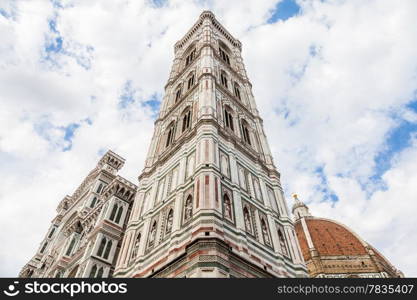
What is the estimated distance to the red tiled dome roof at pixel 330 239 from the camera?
44094 millimetres

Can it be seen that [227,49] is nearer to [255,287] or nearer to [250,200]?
[250,200]

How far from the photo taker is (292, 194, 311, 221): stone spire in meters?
60.7

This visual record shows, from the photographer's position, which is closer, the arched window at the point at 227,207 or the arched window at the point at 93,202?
the arched window at the point at 227,207

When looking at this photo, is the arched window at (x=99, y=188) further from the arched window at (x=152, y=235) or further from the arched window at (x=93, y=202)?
the arched window at (x=152, y=235)

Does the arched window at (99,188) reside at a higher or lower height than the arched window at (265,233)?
higher

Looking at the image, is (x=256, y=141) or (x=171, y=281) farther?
(x=256, y=141)

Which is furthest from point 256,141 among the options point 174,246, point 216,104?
point 174,246

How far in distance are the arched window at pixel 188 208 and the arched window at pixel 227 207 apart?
4.43 ft

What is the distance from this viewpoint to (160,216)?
555 inches

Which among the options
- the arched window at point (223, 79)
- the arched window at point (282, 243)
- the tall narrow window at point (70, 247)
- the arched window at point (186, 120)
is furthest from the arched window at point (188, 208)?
the arched window at point (223, 79)

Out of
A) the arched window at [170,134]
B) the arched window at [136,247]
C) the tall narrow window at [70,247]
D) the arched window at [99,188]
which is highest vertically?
the arched window at [99,188]

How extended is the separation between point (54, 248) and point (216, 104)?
17440 millimetres

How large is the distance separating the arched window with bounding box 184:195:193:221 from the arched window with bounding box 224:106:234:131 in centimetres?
708

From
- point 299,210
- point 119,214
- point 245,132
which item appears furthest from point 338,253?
point 119,214
